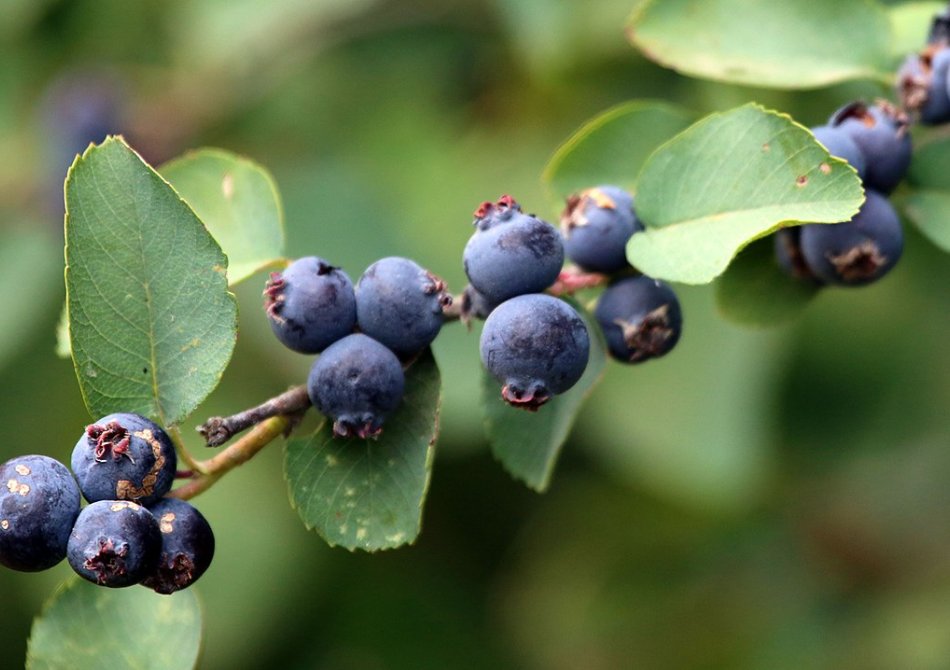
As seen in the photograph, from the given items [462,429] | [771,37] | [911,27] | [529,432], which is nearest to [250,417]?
[529,432]

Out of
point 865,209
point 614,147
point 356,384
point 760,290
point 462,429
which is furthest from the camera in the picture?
point 462,429

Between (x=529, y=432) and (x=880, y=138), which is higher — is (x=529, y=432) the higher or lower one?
the lower one

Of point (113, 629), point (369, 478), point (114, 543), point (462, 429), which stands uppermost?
point (114, 543)

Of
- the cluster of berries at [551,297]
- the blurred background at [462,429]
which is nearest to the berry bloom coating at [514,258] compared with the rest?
the cluster of berries at [551,297]

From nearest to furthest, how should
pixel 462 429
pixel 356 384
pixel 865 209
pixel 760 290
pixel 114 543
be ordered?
pixel 114 543, pixel 356 384, pixel 865 209, pixel 760 290, pixel 462 429

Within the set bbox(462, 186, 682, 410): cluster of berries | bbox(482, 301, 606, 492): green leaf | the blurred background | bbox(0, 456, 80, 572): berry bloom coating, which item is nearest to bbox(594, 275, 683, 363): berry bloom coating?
bbox(462, 186, 682, 410): cluster of berries

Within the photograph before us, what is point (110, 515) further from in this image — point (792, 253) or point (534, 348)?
point (792, 253)

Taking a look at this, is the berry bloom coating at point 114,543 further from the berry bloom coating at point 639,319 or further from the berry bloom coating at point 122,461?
the berry bloom coating at point 639,319

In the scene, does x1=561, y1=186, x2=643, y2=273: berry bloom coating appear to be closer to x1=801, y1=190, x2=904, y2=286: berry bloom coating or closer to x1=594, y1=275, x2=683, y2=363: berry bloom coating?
x1=594, y1=275, x2=683, y2=363: berry bloom coating
